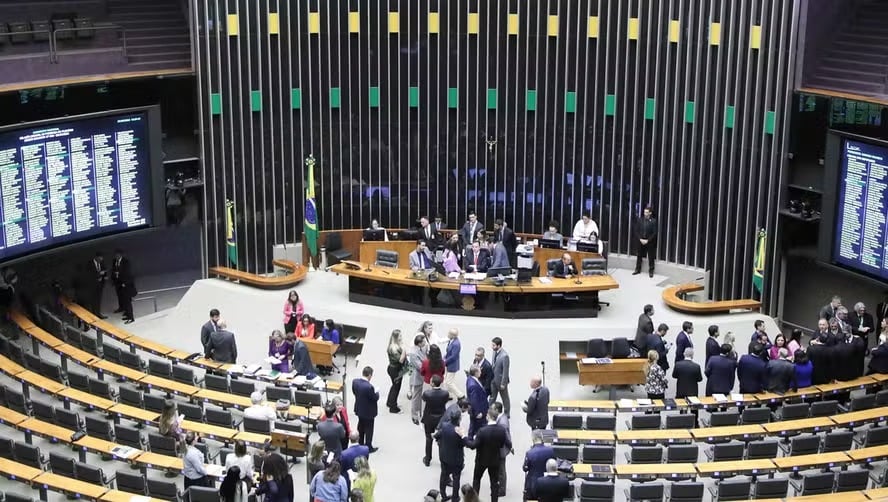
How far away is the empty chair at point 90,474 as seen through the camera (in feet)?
55.2

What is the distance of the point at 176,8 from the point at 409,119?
5.06 m

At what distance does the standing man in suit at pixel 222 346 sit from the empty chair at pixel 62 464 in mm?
3980

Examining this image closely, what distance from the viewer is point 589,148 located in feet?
85.9

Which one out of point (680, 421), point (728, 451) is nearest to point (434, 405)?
point (680, 421)

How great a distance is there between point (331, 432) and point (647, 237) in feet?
33.2

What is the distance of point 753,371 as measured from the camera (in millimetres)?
19469

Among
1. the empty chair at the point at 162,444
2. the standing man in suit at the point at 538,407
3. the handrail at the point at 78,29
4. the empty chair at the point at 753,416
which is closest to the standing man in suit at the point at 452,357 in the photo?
the standing man in suit at the point at 538,407

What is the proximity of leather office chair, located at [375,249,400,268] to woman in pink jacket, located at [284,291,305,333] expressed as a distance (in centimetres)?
229

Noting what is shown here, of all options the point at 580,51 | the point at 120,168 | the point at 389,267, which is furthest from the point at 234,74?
the point at 580,51

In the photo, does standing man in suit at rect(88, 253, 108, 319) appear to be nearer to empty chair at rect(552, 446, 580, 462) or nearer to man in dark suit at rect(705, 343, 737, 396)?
empty chair at rect(552, 446, 580, 462)

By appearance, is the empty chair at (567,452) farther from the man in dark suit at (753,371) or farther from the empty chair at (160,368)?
the empty chair at (160,368)

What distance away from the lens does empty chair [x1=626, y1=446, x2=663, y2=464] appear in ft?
57.1

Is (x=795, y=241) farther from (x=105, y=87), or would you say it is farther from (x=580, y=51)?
(x=105, y=87)

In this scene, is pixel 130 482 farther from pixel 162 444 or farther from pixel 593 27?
pixel 593 27
